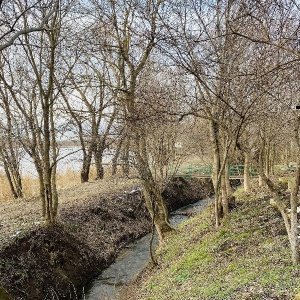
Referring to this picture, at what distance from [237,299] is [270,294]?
1.62ft

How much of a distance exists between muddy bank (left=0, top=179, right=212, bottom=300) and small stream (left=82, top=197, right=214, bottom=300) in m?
0.27

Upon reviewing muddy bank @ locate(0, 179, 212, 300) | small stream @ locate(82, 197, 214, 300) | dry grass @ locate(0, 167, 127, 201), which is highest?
dry grass @ locate(0, 167, 127, 201)

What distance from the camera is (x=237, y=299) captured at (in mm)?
5219

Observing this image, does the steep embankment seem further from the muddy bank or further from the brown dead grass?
the brown dead grass

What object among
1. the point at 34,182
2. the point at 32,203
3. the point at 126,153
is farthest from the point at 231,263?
the point at 34,182


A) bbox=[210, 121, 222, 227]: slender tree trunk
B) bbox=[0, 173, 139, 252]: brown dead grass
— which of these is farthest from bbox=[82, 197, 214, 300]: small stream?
bbox=[210, 121, 222, 227]: slender tree trunk

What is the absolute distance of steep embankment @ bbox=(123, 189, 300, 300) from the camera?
17.9 ft

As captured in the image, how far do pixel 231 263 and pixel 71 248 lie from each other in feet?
18.4

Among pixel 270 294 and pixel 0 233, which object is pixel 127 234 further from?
pixel 270 294

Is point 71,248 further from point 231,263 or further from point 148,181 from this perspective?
point 231,263

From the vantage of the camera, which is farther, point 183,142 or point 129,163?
point 183,142

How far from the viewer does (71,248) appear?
1084 centimetres

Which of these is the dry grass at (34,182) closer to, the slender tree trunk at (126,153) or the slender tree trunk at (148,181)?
the slender tree trunk at (148,181)

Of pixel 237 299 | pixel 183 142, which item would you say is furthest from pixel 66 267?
pixel 183 142
